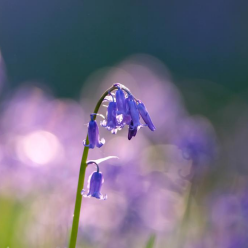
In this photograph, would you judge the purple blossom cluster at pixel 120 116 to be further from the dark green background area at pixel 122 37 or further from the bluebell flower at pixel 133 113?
the dark green background area at pixel 122 37

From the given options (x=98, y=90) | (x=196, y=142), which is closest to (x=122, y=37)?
(x=98, y=90)

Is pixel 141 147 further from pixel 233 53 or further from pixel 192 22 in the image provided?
pixel 192 22

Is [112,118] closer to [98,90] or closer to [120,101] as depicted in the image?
[120,101]

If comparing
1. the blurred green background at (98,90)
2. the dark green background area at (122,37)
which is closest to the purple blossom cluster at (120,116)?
the blurred green background at (98,90)

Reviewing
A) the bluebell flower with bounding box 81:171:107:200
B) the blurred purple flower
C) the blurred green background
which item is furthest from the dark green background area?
the bluebell flower with bounding box 81:171:107:200

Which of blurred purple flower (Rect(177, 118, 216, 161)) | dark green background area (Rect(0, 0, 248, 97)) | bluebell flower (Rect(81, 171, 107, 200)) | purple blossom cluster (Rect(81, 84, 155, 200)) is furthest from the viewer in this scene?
dark green background area (Rect(0, 0, 248, 97))

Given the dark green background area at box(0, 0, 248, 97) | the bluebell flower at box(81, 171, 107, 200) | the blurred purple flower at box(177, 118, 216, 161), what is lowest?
the bluebell flower at box(81, 171, 107, 200)

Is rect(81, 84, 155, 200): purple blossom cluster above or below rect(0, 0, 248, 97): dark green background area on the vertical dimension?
below

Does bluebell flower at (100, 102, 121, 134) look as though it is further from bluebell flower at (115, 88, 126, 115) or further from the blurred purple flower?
the blurred purple flower
